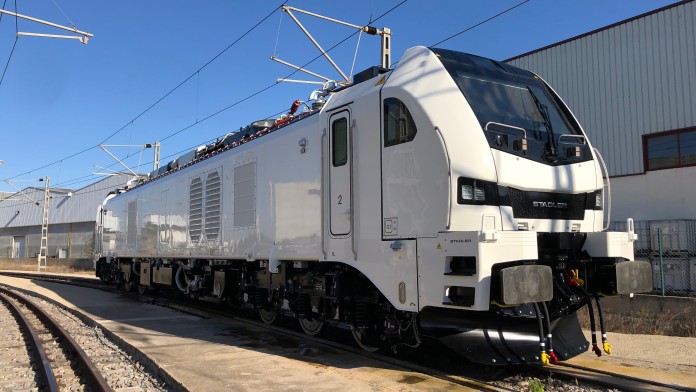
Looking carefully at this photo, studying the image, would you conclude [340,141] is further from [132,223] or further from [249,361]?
[132,223]

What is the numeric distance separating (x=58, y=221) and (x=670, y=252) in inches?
2543

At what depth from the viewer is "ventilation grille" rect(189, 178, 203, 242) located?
11.4 meters

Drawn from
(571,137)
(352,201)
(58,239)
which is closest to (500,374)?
(352,201)

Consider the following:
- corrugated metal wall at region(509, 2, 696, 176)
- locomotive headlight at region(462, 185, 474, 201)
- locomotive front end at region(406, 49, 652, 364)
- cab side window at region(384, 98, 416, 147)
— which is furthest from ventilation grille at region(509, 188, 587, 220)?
corrugated metal wall at region(509, 2, 696, 176)

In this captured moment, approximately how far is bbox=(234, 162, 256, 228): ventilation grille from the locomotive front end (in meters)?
4.18

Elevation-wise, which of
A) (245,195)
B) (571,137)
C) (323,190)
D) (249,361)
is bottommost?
(249,361)

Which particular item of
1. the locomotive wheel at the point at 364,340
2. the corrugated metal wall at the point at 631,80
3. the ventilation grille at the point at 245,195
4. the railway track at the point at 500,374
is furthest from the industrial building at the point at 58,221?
the railway track at the point at 500,374

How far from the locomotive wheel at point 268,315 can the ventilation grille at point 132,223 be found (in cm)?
775

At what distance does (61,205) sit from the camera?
63.3m

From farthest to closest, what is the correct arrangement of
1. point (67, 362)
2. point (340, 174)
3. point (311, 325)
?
point (311, 325) < point (67, 362) < point (340, 174)

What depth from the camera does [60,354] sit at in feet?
29.0

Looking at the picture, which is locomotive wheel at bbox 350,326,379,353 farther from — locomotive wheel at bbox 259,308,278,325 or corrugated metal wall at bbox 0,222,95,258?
corrugated metal wall at bbox 0,222,95,258

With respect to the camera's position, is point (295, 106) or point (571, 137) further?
point (295, 106)

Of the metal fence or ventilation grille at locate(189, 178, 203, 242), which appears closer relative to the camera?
ventilation grille at locate(189, 178, 203, 242)
